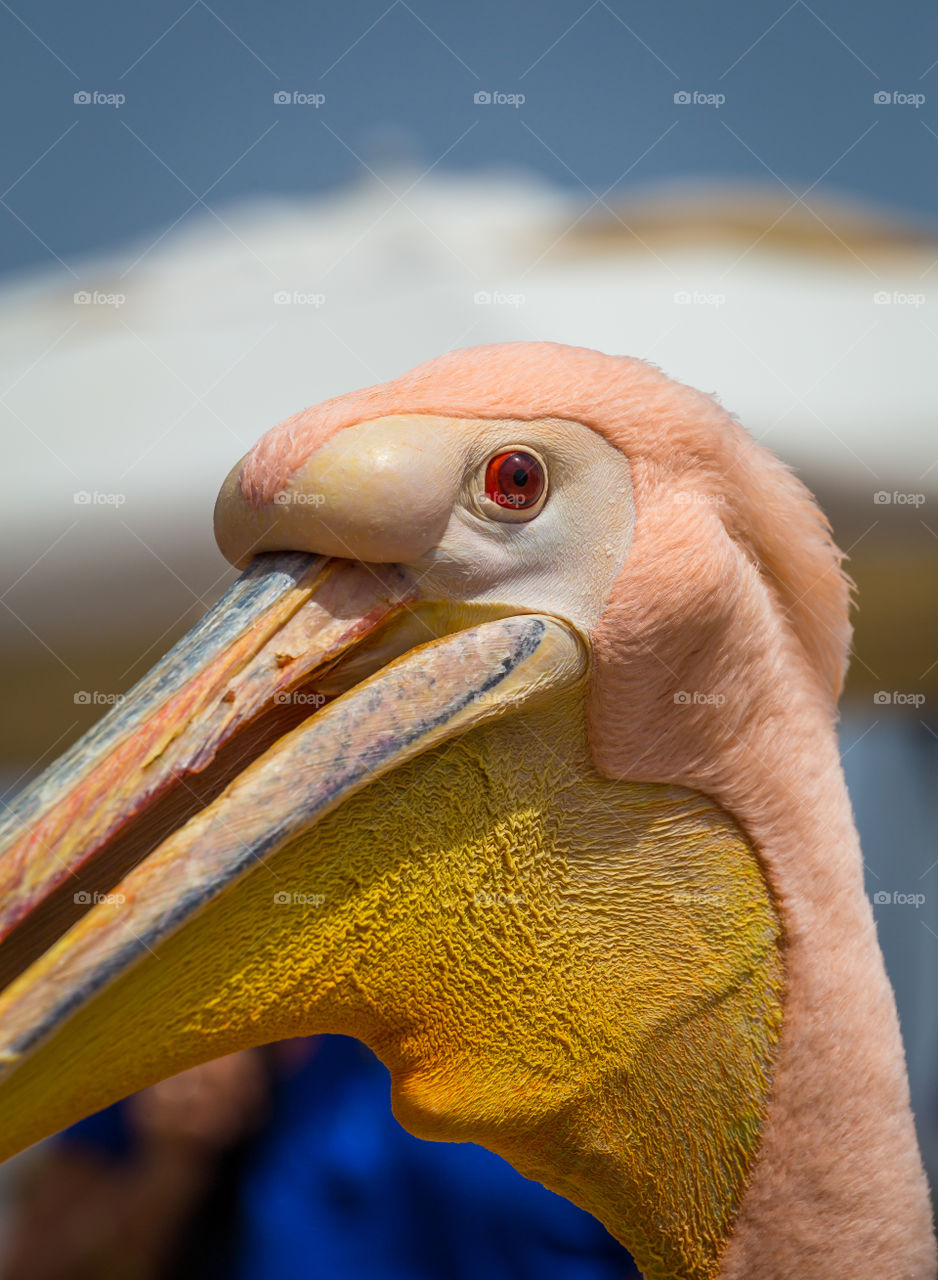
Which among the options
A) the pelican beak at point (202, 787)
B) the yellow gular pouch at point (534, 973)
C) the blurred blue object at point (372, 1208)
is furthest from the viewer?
the blurred blue object at point (372, 1208)

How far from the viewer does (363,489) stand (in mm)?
1074

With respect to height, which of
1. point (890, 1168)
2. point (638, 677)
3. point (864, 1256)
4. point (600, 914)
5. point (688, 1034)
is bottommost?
point (864, 1256)

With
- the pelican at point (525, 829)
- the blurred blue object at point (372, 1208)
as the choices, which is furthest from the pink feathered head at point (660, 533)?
the blurred blue object at point (372, 1208)

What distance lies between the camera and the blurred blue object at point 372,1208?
238cm

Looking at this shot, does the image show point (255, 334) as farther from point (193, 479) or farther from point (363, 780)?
point (363, 780)

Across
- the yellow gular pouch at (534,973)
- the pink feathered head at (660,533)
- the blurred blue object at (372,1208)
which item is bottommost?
the blurred blue object at (372,1208)

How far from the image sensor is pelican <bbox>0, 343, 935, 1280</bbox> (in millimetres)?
1004

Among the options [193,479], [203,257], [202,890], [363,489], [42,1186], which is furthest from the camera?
[203,257]

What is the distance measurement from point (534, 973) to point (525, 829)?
17 centimetres

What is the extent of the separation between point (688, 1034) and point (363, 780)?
0.54 meters

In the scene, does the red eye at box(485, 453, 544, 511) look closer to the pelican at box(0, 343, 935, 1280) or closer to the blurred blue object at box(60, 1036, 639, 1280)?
the pelican at box(0, 343, 935, 1280)

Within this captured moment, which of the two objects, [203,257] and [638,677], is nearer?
[638,677]

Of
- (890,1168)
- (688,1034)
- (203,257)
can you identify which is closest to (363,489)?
(688,1034)

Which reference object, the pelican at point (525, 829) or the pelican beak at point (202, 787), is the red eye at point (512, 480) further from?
the pelican beak at point (202, 787)
